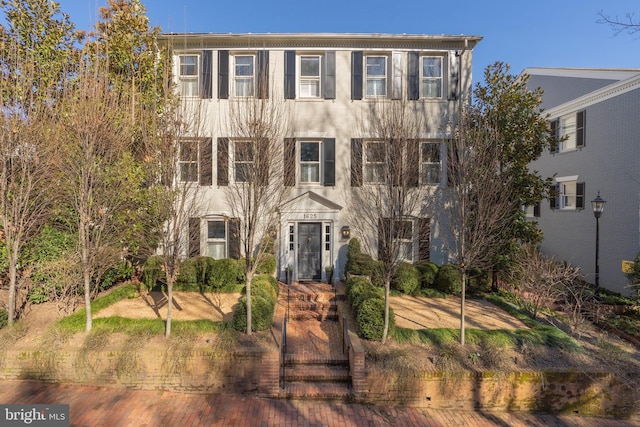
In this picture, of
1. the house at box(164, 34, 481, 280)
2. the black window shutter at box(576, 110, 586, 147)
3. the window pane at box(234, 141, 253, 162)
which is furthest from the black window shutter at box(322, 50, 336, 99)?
the black window shutter at box(576, 110, 586, 147)

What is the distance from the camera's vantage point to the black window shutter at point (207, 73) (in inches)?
462

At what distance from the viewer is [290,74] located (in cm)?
1177

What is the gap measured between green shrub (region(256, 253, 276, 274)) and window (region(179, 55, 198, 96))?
6898 millimetres

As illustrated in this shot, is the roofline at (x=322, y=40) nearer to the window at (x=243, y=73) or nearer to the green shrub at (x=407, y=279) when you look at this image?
the window at (x=243, y=73)

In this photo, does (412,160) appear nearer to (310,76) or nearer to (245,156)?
(245,156)

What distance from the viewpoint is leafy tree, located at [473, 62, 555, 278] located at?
10.3 metres

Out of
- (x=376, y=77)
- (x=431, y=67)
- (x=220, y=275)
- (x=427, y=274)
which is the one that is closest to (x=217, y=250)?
(x=220, y=275)

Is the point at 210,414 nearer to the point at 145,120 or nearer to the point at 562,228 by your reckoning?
the point at 145,120

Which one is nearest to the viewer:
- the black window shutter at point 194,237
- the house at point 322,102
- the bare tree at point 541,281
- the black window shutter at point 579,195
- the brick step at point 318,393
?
the brick step at point 318,393

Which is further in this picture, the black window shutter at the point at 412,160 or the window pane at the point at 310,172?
the window pane at the point at 310,172

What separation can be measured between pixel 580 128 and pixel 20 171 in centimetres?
2098

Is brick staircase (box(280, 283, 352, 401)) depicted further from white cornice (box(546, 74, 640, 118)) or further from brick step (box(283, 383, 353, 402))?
white cornice (box(546, 74, 640, 118))

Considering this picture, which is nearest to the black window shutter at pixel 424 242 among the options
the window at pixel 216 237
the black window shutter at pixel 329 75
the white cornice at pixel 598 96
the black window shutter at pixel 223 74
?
the black window shutter at pixel 329 75

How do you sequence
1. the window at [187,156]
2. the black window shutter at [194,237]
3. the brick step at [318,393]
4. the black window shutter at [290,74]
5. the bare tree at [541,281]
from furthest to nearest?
the black window shutter at [290,74] → the black window shutter at [194,237] → the bare tree at [541,281] → the window at [187,156] → the brick step at [318,393]
